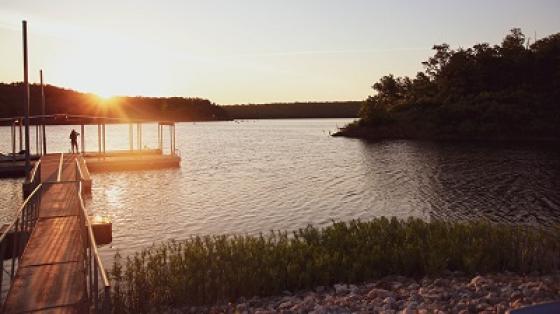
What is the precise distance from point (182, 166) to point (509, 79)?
273 ft

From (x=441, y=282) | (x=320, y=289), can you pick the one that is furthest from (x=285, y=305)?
(x=441, y=282)

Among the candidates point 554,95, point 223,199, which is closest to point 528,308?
point 223,199

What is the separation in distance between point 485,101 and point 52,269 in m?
98.5

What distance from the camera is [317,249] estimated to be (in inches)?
583

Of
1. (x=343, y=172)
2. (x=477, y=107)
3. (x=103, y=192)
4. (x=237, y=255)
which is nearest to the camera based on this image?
(x=237, y=255)

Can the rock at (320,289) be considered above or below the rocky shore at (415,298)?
below

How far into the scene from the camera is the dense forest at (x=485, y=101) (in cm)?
9350

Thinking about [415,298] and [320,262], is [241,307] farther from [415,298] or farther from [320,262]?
[415,298]

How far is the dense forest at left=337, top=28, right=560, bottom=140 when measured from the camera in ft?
307

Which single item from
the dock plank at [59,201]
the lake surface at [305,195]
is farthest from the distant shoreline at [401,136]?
the dock plank at [59,201]

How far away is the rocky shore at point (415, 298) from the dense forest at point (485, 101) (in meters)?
88.3

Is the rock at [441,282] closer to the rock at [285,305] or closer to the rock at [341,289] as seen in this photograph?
the rock at [341,289]

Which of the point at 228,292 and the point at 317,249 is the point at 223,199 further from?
the point at 228,292

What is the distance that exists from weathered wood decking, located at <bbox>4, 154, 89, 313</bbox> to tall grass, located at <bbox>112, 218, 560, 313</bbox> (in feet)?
3.55
